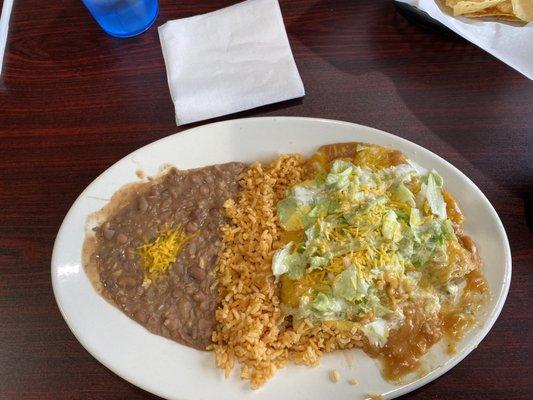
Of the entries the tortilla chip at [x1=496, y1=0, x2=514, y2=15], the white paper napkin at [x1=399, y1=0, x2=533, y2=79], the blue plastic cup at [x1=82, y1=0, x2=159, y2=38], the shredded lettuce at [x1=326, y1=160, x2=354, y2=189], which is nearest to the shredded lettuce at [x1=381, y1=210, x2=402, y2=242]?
the shredded lettuce at [x1=326, y1=160, x2=354, y2=189]

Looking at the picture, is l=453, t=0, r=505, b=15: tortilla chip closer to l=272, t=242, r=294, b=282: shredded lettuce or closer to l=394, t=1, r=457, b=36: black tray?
l=394, t=1, r=457, b=36: black tray

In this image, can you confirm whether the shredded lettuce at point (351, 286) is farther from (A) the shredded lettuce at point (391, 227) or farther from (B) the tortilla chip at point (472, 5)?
(B) the tortilla chip at point (472, 5)

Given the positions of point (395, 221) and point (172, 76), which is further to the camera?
point (172, 76)

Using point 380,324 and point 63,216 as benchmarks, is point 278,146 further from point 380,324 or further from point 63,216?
point 63,216

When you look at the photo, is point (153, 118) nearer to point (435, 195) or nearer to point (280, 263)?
point (280, 263)

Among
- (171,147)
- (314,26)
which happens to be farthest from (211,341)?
(314,26)

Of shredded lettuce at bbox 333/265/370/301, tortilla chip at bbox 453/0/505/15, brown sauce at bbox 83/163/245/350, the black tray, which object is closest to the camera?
shredded lettuce at bbox 333/265/370/301

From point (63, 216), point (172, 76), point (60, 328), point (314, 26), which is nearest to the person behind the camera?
point (60, 328)
